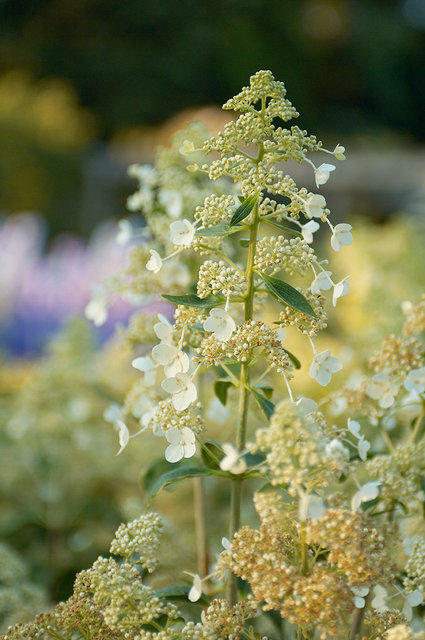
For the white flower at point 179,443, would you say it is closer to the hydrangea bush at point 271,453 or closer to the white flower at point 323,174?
the hydrangea bush at point 271,453

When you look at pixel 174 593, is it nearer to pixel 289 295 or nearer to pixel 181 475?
pixel 181 475

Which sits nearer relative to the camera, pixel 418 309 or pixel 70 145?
pixel 418 309

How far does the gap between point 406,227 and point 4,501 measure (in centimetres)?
132

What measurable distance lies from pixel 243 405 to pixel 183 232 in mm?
131

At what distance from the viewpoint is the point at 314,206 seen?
1.47 ft

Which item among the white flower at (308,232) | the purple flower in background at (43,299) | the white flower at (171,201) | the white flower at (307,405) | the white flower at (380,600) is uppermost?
the purple flower in background at (43,299)

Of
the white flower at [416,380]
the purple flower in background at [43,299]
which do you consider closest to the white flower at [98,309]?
the white flower at [416,380]

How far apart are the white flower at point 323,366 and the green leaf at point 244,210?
11cm

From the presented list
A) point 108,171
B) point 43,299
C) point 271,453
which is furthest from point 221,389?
point 108,171

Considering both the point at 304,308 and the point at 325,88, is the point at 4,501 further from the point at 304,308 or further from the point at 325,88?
the point at 325,88

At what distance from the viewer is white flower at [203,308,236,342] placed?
1.43 ft

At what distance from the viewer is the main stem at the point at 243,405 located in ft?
1.52

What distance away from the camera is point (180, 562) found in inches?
28.9

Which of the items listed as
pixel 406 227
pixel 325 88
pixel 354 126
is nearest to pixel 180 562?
pixel 406 227
